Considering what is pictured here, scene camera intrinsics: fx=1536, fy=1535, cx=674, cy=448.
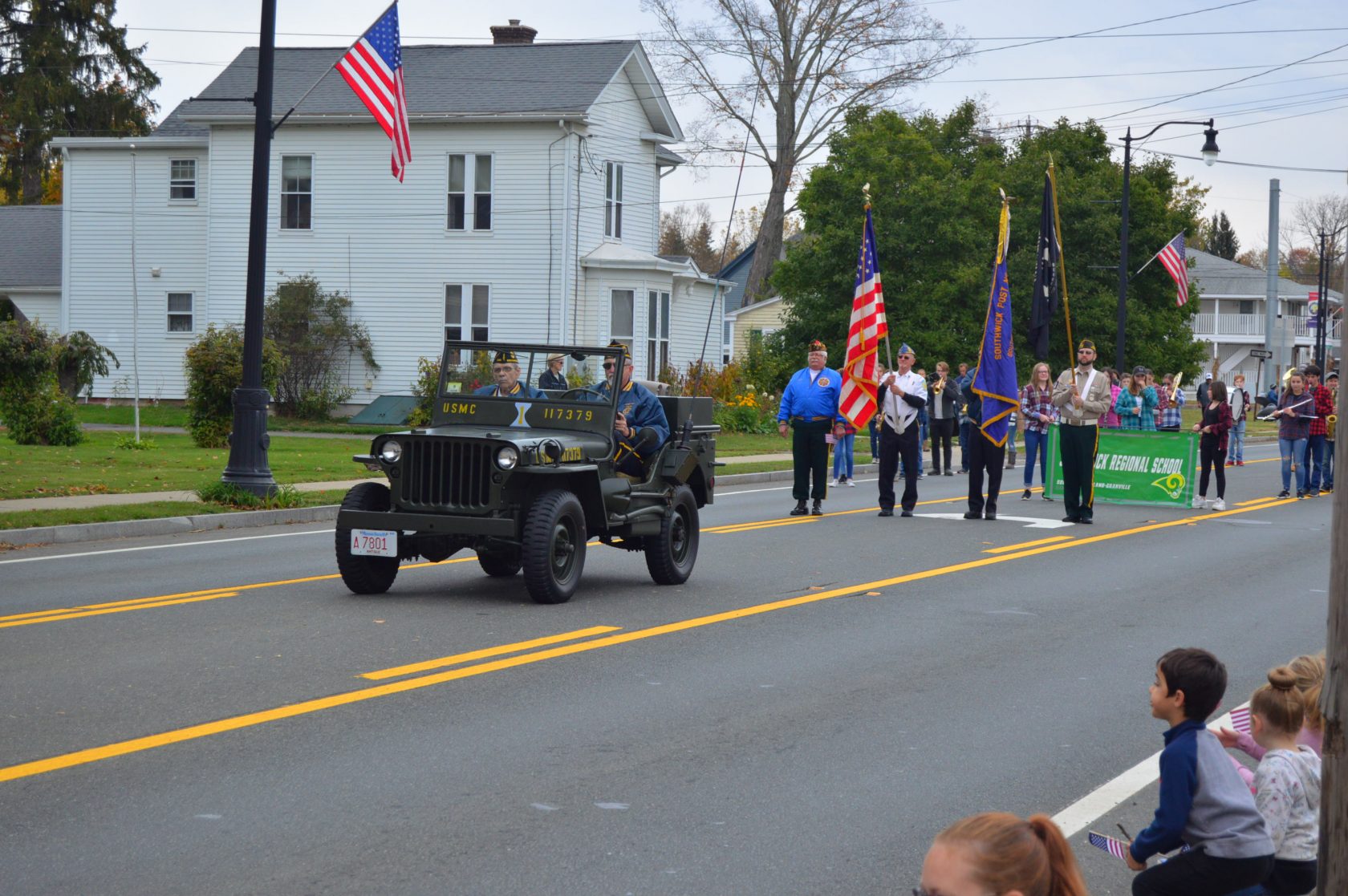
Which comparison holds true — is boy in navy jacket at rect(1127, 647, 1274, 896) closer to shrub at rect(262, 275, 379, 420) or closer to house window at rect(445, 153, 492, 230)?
house window at rect(445, 153, 492, 230)

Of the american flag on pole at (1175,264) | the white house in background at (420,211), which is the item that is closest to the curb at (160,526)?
the white house in background at (420,211)

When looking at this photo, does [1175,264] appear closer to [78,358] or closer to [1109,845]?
[78,358]

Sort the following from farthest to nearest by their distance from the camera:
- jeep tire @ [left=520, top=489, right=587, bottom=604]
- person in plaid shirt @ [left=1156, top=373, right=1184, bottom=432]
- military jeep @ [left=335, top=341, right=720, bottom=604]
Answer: person in plaid shirt @ [left=1156, top=373, right=1184, bottom=432]
military jeep @ [left=335, top=341, right=720, bottom=604]
jeep tire @ [left=520, top=489, right=587, bottom=604]

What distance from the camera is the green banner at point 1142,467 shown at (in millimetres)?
21562

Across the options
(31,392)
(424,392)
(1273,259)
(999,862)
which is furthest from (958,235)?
(999,862)

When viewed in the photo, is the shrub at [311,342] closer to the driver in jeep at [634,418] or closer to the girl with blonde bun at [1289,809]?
the driver in jeep at [634,418]

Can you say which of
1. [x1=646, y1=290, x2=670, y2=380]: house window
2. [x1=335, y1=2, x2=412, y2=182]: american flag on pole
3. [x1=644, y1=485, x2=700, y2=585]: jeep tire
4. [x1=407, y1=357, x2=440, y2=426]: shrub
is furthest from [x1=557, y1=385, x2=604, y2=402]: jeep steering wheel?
[x1=646, y1=290, x2=670, y2=380]: house window

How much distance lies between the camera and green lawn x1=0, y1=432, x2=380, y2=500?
779 inches

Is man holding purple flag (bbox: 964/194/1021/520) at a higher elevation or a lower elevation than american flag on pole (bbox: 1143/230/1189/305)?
lower

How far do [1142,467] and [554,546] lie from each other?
13.2m

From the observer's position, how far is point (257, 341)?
18609 millimetres

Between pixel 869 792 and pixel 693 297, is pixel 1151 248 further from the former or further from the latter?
pixel 869 792

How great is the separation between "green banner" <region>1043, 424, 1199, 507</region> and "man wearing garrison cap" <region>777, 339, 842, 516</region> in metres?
4.38

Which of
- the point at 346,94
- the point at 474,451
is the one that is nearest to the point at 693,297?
the point at 346,94
